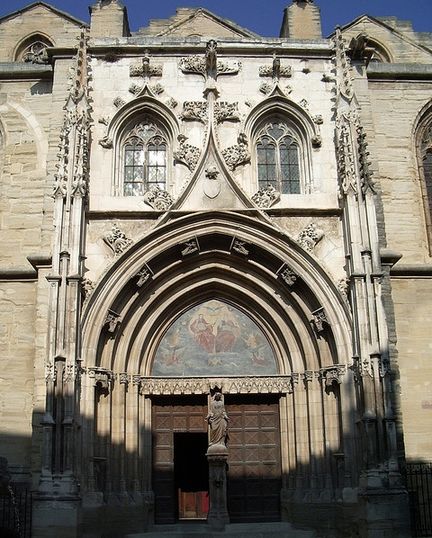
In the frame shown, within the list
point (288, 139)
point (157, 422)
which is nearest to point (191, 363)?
point (157, 422)

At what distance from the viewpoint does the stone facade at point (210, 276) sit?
12.0m

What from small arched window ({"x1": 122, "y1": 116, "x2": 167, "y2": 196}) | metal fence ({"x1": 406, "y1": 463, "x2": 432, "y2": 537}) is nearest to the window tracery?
small arched window ({"x1": 122, "y1": 116, "x2": 167, "y2": 196})

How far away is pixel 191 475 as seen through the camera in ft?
47.5

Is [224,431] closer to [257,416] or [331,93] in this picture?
[257,416]

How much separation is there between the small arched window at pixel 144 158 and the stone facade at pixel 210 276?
44 millimetres

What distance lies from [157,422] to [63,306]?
10.7 ft

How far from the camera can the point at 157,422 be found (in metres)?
13.6

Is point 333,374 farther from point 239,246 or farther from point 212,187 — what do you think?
point 212,187

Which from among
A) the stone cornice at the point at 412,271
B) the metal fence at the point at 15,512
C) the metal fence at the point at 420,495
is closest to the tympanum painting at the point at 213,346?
the stone cornice at the point at 412,271

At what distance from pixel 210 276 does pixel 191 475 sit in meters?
4.30

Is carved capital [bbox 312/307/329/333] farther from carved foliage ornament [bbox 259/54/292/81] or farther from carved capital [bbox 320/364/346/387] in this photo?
carved foliage ornament [bbox 259/54/292/81]

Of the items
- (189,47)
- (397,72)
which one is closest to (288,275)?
(189,47)

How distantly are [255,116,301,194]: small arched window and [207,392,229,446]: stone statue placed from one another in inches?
185

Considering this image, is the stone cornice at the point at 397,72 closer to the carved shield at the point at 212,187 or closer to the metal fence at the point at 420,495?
the carved shield at the point at 212,187
